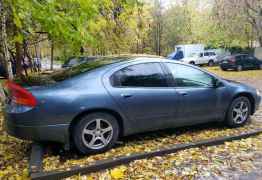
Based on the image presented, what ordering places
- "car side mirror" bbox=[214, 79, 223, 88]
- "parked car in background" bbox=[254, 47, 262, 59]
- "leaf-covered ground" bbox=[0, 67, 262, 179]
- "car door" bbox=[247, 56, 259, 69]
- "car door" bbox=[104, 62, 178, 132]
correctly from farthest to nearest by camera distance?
1. "parked car in background" bbox=[254, 47, 262, 59]
2. "car door" bbox=[247, 56, 259, 69]
3. "car side mirror" bbox=[214, 79, 223, 88]
4. "car door" bbox=[104, 62, 178, 132]
5. "leaf-covered ground" bbox=[0, 67, 262, 179]

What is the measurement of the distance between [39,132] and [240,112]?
3739 mm

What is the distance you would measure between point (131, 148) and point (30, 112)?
162cm

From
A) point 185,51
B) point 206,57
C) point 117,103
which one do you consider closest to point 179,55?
point 185,51

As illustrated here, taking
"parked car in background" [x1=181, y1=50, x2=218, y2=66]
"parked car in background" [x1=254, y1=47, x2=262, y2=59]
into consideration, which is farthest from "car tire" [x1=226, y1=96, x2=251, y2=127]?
"parked car in background" [x1=254, y1=47, x2=262, y2=59]

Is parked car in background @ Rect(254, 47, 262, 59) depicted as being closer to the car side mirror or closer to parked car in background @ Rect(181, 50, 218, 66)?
parked car in background @ Rect(181, 50, 218, 66)

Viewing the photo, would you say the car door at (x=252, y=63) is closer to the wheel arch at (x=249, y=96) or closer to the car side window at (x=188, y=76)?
the wheel arch at (x=249, y=96)

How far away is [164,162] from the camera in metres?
3.85

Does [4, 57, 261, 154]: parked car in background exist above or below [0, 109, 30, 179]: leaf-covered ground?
above

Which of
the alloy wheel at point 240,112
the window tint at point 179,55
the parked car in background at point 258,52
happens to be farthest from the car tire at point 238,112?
the parked car in background at point 258,52

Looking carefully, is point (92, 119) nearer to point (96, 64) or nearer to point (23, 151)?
point (96, 64)

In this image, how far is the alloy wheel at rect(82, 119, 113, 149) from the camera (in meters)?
3.95

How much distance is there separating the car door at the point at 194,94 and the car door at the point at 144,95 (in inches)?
7.6

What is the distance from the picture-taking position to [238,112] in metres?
5.34

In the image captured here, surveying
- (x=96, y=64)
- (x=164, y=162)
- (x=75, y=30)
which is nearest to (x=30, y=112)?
(x=96, y=64)
